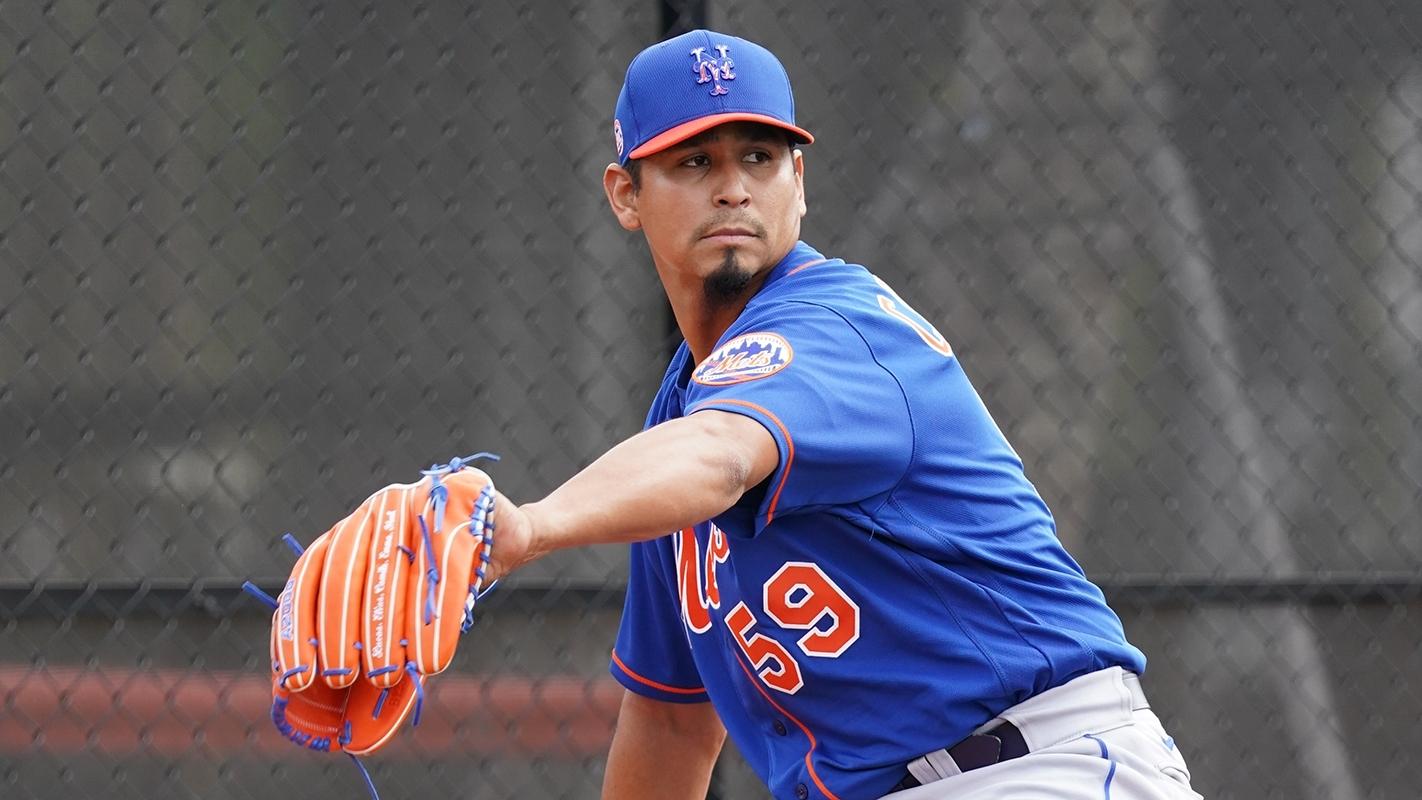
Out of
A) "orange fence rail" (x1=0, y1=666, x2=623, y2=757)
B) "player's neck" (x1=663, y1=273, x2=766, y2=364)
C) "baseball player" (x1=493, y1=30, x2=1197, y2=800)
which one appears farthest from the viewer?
"orange fence rail" (x1=0, y1=666, x2=623, y2=757)

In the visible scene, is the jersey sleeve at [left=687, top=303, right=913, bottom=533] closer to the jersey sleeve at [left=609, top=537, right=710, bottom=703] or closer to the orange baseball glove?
Result: the orange baseball glove

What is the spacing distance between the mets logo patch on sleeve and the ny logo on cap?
537mm

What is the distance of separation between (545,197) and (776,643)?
2.10 meters

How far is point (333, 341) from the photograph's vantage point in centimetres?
391

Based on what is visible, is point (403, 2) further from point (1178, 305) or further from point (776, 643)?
point (776, 643)

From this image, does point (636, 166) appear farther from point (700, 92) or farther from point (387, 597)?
point (387, 597)

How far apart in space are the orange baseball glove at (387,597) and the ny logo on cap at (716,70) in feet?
2.98

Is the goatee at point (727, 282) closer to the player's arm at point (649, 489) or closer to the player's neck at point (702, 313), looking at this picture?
the player's neck at point (702, 313)

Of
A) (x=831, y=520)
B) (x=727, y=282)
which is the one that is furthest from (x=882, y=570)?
(x=727, y=282)

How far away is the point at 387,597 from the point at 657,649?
4.00ft

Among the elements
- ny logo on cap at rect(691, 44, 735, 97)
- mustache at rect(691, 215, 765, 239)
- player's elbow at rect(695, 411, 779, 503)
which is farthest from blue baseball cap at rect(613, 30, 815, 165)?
player's elbow at rect(695, 411, 779, 503)

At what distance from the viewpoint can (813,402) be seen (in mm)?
1803

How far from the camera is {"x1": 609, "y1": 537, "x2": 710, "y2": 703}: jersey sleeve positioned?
2.71m

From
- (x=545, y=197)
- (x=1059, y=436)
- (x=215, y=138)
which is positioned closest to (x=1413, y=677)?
(x=1059, y=436)
